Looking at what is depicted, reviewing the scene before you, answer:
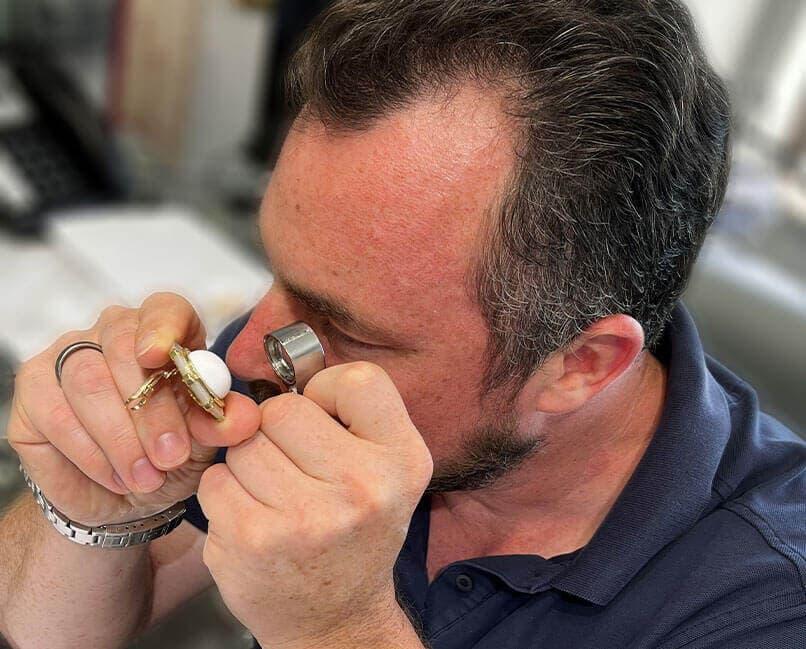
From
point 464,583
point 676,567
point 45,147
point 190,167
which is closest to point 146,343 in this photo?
point 464,583

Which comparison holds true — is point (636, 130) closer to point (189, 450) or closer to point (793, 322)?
point (189, 450)

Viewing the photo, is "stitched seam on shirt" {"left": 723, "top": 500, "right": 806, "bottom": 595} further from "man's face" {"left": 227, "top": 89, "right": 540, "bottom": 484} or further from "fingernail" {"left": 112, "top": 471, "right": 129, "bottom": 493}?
"fingernail" {"left": 112, "top": 471, "right": 129, "bottom": 493}

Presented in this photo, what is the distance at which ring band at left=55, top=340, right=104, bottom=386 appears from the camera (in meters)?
0.80

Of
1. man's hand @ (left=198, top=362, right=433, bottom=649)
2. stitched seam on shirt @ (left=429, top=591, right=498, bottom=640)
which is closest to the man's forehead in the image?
man's hand @ (left=198, top=362, right=433, bottom=649)

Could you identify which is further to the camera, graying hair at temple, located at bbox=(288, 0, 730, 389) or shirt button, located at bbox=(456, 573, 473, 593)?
shirt button, located at bbox=(456, 573, 473, 593)

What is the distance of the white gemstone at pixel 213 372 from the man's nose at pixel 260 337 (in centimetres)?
6

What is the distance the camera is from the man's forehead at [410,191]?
73cm

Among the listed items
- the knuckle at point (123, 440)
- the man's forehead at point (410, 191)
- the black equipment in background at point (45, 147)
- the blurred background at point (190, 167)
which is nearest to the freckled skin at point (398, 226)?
the man's forehead at point (410, 191)

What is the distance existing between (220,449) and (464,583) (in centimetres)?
27

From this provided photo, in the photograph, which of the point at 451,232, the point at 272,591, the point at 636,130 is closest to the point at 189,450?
the point at 272,591

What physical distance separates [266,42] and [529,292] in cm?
175

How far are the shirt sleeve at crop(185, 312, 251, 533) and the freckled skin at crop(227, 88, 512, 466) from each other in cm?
16

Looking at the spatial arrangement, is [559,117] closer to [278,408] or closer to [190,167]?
[278,408]

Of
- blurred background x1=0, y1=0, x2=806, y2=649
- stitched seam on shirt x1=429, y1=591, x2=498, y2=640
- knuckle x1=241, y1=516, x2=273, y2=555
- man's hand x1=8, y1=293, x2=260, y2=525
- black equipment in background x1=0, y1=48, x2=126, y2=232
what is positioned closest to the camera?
knuckle x1=241, y1=516, x2=273, y2=555
